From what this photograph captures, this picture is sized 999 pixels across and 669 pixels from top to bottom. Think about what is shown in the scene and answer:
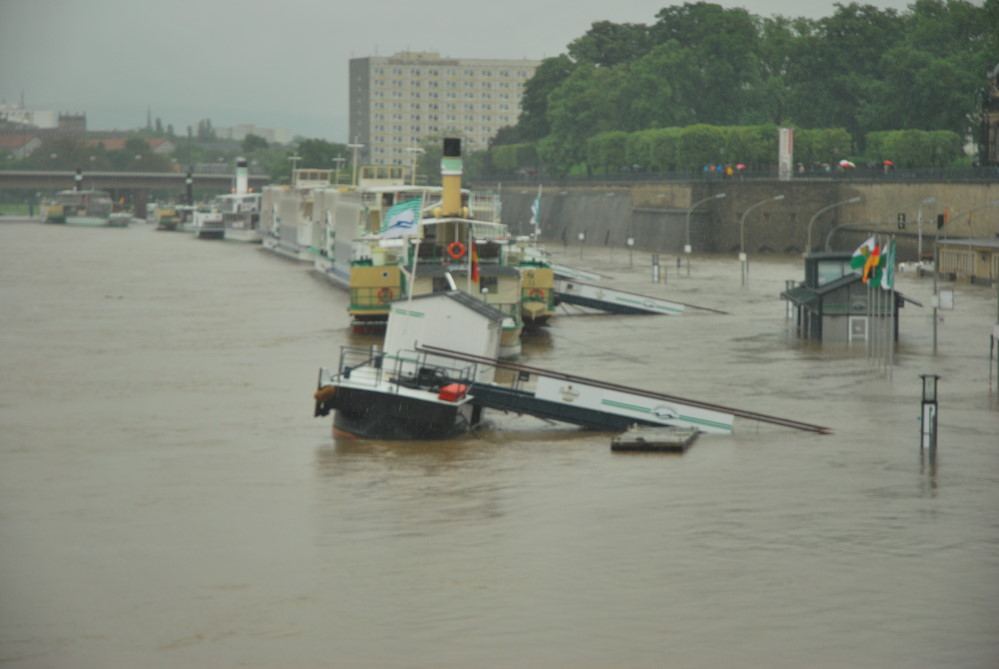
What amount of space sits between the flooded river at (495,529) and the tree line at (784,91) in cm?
7159

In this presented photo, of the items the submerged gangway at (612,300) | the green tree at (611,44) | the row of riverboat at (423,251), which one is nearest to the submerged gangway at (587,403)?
the row of riverboat at (423,251)

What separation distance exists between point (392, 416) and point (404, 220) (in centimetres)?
1012

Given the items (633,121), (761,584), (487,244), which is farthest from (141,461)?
(633,121)

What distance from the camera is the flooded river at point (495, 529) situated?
1722 cm

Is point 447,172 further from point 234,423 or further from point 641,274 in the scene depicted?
point 641,274

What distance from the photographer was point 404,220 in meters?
38.7

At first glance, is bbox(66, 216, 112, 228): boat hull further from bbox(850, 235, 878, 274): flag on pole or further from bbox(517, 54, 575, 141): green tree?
bbox(850, 235, 878, 274): flag on pole

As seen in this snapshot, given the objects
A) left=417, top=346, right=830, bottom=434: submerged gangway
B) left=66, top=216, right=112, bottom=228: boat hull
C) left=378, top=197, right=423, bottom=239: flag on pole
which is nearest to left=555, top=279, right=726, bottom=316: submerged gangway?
left=378, top=197, right=423, bottom=239: flag on pole

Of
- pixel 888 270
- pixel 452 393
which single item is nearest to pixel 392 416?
pixel 452 393

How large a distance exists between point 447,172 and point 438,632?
3682 cm

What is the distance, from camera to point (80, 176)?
196000 millimetres

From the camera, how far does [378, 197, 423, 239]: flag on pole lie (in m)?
38.6

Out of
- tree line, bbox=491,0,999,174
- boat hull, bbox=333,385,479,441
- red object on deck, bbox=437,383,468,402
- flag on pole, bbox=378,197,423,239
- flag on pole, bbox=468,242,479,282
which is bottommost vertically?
boat hull, bbox=333,385,479,441

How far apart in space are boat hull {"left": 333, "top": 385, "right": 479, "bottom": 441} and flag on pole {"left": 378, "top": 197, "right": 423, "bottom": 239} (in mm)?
9598
